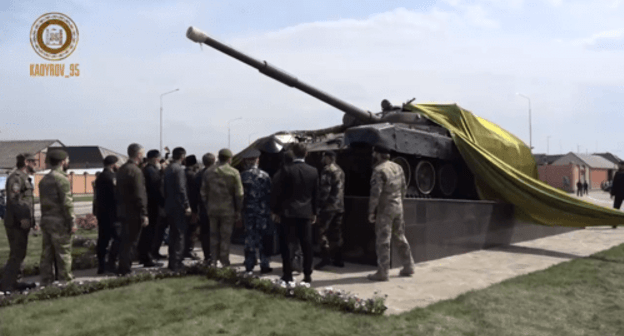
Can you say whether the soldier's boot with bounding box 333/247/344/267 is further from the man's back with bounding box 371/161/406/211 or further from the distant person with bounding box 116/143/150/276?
the distant person with bounding box 116/143/150/276

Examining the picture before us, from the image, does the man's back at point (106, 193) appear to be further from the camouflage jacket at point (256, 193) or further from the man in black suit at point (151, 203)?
the camouflage jacket at point (256, 193)

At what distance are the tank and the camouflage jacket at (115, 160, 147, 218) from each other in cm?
316

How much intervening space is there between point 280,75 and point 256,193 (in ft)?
12.3

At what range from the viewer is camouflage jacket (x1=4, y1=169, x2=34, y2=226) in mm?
6551

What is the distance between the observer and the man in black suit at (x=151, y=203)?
27.6 feet

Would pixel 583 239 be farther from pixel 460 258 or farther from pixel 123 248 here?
pixel 123 248

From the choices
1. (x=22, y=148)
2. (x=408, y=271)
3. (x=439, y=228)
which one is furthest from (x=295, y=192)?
(x=22, y=148)

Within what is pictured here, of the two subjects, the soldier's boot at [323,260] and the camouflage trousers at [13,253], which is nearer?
the camouflage trousers at [13,253]

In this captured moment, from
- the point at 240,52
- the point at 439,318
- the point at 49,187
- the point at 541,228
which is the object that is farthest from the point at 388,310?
the point at 541,228

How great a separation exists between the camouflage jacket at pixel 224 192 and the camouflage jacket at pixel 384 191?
6.58ft

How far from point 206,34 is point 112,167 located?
308cm

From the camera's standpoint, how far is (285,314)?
5652 millimetres

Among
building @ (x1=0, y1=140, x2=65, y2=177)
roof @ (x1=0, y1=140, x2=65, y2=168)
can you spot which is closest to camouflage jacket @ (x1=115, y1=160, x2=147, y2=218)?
building @ (x1=0, y1=140, x2=65, y2=177)

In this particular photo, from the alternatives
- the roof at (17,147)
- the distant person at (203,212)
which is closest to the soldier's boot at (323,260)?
the distant person at (203,212)
